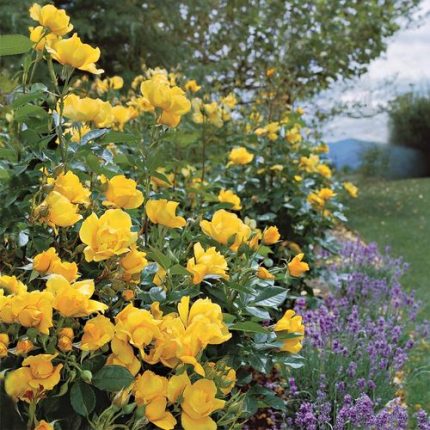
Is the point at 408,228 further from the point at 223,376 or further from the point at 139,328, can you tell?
the point at 139,328

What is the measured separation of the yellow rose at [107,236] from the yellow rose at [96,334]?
11 cm

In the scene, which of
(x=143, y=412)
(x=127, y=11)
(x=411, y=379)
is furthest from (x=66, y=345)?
(x=127, y=11)

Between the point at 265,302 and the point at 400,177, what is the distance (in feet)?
44.5

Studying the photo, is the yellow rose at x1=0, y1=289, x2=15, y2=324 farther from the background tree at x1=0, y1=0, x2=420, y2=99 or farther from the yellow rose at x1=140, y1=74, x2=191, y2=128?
the background tree at x1=0, y1=0, x2=420, y2=99

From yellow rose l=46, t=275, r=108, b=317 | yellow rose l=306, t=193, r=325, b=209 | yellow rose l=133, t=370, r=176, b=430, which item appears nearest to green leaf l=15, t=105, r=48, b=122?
yellow rose l=46, t=275, r=108, b=317

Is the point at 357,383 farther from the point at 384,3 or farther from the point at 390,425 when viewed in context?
the point at 384,3

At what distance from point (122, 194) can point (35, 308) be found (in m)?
0.38

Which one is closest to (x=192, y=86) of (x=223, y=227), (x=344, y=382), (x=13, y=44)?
(x=344, y=382)

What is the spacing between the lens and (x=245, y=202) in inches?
140

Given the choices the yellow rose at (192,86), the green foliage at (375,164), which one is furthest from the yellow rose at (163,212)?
the green foliage at (375,164)

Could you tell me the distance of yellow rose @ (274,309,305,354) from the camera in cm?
153

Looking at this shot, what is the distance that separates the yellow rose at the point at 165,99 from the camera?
151 cm

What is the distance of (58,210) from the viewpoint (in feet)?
4.24

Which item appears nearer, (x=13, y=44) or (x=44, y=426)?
(x=44, y=426)
